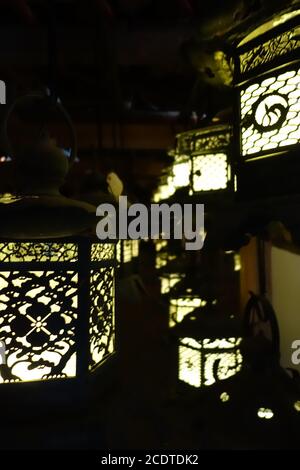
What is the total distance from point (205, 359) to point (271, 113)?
771mm

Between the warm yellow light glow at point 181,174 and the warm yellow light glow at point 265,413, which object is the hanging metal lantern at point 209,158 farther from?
the warm yellow light glow at point 265,413

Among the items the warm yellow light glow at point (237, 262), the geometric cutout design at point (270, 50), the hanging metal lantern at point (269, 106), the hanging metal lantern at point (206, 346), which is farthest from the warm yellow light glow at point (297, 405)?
the warm yellow light glow at point (237, 262)

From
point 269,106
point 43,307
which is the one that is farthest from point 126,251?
point 269,106

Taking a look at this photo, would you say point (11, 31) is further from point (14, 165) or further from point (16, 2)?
point (14, 165)

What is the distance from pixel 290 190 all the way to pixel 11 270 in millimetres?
579

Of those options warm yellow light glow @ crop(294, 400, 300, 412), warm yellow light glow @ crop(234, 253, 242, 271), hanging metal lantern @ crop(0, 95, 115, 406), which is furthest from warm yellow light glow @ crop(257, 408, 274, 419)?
warm yellow light glow @ crop(234, 253, 242, 271)

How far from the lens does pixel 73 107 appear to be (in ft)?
8.63

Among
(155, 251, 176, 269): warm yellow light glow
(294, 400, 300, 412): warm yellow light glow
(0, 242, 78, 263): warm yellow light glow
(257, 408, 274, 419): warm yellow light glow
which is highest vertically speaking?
(155, 251, 176, 269): warm yellow light glow

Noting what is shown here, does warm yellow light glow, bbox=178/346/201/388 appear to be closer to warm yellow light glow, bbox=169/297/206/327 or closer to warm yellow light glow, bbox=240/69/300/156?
warm yellow light glow, bbox=169/297/206/327

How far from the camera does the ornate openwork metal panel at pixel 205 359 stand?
1112mm

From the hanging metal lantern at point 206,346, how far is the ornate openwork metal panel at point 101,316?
11.2 inches

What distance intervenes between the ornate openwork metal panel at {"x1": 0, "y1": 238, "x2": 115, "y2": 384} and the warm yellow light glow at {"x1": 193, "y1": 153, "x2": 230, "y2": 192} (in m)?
0.67

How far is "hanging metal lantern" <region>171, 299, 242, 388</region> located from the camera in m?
1.04
